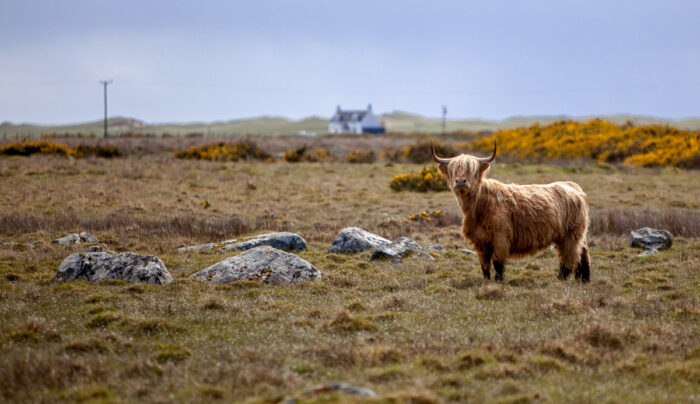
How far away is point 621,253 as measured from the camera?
1494cm

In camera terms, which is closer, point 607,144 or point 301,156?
point 607,144

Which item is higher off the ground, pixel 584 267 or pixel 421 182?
pixel 421 182

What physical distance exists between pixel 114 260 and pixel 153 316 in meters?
3.13

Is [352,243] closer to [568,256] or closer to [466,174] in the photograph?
[466,174]

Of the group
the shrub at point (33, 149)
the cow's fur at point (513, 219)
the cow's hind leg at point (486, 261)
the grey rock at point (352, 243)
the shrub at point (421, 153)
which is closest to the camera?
the cow's fur at point (513, 219)

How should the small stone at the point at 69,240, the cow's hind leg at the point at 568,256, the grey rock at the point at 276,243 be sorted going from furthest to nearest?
the small stone at the point at 69,240
the grey rock at the point at 276,243
the cow's hind leg at the point at 568,256

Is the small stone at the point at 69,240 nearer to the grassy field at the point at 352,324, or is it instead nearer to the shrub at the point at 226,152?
the grassy field at the point at 352,324

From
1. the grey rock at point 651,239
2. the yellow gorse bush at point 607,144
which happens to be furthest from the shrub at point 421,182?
the yellow gorse bush at point 607,144

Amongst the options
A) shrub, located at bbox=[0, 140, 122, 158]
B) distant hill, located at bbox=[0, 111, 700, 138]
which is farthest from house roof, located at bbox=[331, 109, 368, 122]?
shrub, located at bbox=[0, 140, 122, 158]

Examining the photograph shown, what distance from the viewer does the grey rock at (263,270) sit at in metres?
11.8

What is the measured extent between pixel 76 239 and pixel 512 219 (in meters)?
10.7

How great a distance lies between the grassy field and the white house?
367 feet

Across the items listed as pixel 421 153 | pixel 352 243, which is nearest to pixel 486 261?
pixel 352 243

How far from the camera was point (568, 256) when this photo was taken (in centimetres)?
1213
